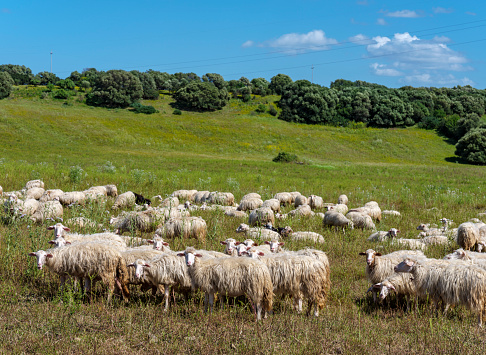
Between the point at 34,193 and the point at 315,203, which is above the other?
the point at 34,193

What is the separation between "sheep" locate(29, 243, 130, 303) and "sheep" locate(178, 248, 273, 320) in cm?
148

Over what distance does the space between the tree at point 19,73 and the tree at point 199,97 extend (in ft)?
151

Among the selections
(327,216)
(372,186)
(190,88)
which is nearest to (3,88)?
(190,88)

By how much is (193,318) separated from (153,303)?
1190 millimetres

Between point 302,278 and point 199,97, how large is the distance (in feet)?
247

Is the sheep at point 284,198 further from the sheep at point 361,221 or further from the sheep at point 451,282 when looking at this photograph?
the sheep at point 451,282

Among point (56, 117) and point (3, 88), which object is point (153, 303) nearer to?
point (56, 117)

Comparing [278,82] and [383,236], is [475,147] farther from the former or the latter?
[278,82]

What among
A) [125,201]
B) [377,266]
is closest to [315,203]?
[125,201]

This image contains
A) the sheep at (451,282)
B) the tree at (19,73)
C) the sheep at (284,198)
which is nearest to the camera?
the sheep at (451,282)

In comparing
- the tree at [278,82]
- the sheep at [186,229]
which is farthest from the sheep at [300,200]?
the tree at [278,82]

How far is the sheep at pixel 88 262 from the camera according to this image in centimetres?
738

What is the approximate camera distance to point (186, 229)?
1164cm

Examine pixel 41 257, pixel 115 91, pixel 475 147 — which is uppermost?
pixel 115 91
